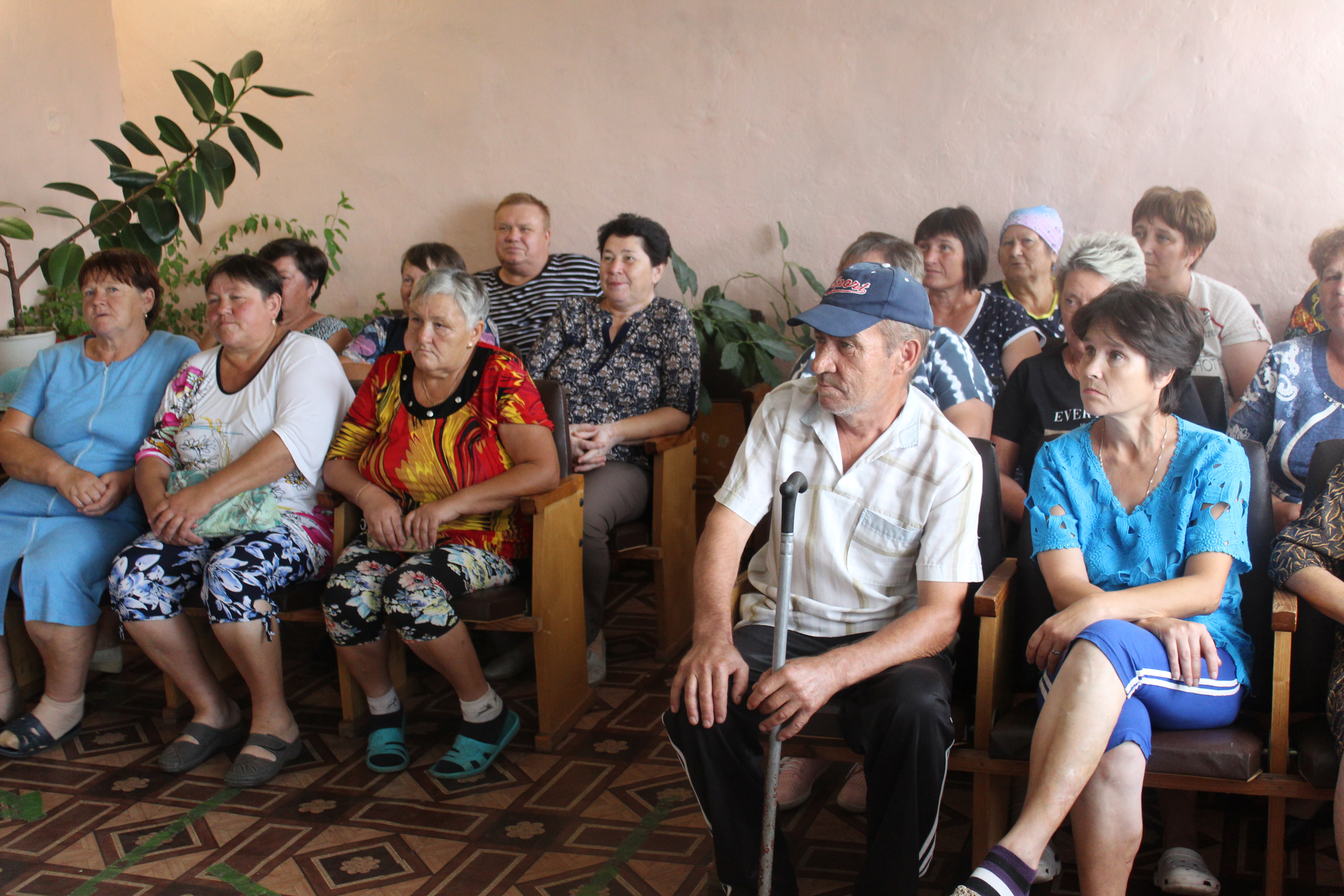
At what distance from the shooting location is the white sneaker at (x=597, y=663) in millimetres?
3027

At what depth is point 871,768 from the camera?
→ 5.80ft

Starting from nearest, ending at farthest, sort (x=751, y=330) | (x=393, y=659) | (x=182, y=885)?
(x=182, y=885) → (x=393, y=659) → (x=751, y=330)

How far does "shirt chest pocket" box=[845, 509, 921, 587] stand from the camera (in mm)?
1919

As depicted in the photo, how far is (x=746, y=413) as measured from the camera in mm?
3793

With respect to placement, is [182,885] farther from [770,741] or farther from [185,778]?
[770,741]

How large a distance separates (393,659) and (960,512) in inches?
65.5

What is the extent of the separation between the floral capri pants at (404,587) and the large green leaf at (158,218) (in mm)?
2001

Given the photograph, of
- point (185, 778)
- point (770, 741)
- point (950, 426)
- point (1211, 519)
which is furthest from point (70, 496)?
point (1211, 519)

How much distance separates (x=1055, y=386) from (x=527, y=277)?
7.33ft

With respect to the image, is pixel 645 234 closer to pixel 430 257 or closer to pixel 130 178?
pixel 430 257

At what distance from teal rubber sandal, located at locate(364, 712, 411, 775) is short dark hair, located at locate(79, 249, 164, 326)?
1.48 metres

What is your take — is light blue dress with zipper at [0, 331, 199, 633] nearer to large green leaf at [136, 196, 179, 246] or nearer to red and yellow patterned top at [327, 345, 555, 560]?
red and yellow patterned top at [327, 345, 555, 560]

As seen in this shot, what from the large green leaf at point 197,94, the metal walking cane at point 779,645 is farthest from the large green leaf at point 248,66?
the metal walking cane at point 779,645

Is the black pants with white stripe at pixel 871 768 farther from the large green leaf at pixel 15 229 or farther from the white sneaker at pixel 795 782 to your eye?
the large green leaf at pixel 15 229
